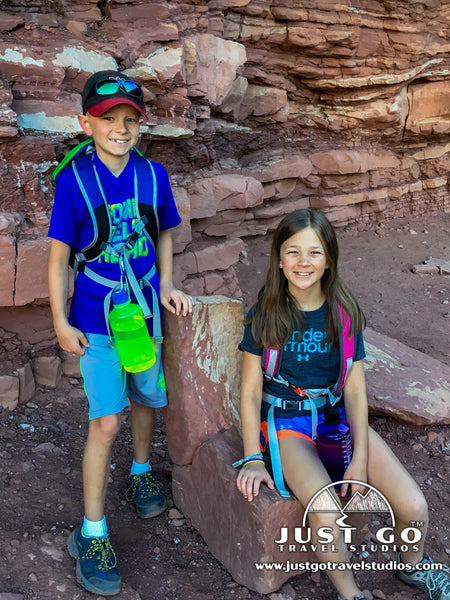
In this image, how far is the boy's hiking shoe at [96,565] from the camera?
2320 mm

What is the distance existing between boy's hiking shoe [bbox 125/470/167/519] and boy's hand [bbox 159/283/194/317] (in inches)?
36.1

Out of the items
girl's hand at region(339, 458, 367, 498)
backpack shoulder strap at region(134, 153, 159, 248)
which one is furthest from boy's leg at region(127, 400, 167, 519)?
girl's hand at region(339, 458, 367, 498)

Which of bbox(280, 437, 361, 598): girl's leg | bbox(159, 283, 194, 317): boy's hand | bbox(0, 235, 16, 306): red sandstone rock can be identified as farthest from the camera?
bbox(0, 235, 16, 306): red sandstone rock

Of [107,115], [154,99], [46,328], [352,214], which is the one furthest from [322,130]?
[107,115]

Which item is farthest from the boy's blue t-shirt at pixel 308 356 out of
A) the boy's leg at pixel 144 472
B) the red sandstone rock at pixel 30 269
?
the red sandstone rock at pixel 30 269

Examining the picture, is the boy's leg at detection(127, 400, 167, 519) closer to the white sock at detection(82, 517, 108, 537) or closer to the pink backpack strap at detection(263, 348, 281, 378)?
the white sock at detection(82, 517, 108, 537)

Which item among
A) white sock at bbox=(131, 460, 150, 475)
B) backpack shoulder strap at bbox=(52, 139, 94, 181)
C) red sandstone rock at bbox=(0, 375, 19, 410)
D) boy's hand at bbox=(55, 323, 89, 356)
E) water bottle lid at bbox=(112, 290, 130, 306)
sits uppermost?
backpack shoulder strap at bbox=(52, 139, 94, 181)

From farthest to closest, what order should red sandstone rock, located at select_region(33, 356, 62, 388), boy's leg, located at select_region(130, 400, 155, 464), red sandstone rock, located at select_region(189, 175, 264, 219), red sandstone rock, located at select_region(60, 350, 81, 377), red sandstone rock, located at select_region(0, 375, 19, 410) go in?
red sandstone rock, located at select_region(189, 175, 264, 219) < red sandstone rock, located at select_region(60, 350, 81, 377) < red sandstone rock, located at select_region(33, 356, 62, 388) < red sandstone rock, located at select_region(0, 375, 19, 410) < boy's leg, located at select_region(130, 400, 155, 464)

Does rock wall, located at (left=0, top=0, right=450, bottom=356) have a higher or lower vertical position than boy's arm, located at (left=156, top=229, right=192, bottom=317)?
higher

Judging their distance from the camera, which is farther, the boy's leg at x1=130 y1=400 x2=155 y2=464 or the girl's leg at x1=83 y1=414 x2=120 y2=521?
the boy's leg at x1=130 y1=400 x2=155 y2=464

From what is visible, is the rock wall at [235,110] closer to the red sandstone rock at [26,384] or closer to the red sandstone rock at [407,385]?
the red sandstone rock at [26,384]

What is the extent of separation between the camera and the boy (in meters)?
2.31

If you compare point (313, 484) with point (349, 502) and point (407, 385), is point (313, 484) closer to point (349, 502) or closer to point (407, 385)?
point (349, 502)

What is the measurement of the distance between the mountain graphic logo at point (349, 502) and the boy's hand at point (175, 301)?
96 cm
